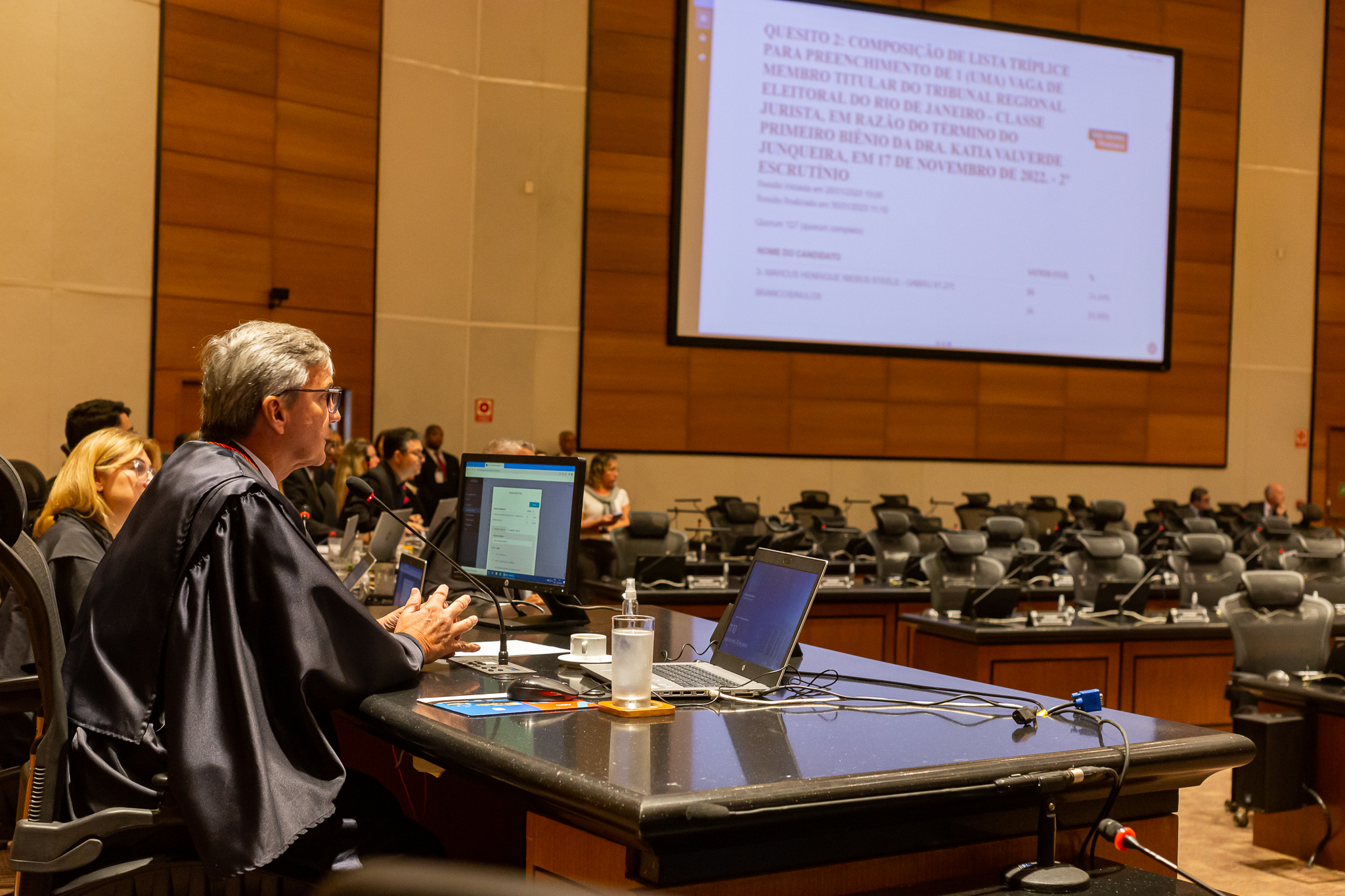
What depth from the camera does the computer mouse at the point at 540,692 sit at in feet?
7.30

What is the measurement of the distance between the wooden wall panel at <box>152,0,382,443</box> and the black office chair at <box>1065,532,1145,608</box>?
6.04m

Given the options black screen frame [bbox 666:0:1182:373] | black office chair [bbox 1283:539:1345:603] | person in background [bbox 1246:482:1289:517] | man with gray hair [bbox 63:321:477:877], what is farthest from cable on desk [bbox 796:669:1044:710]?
person in background [bbox 1246:482:1289:517]

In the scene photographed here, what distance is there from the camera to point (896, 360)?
12414 millimetres

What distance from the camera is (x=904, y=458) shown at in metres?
12.7

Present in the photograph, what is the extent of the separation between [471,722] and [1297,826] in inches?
146

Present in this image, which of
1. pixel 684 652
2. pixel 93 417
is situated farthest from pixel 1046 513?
pixel 684 652

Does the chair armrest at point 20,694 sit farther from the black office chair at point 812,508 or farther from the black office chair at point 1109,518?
the black office chair at point 812,508

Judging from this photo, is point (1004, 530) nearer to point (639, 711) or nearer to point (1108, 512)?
point (1108, 512)

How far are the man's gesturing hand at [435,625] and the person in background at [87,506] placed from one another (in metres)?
0.89

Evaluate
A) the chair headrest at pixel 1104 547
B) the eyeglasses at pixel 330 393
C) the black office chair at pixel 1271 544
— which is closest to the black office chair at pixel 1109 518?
the black office chair at pixel 1271 544

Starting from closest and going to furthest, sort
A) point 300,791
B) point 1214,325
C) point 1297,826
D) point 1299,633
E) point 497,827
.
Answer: point 300,791, point 497,827, point 1297,826, point 1299,633, point 1214,325

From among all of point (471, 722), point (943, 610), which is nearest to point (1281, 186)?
point (943, 610)

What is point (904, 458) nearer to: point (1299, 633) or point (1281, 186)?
point (1281, 186)

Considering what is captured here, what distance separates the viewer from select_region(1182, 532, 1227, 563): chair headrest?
22.6 feet
